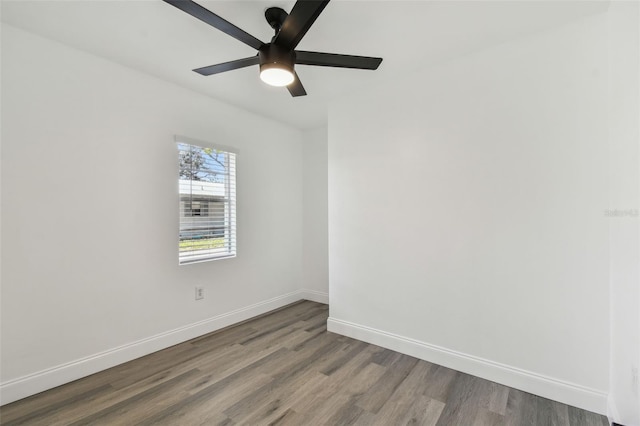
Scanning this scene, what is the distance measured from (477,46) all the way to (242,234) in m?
2.91

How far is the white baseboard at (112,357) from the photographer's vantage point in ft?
6.47

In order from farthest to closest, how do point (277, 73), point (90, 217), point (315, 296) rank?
1. point (315, 296)
2. point (90, 217)
3. point (277, 73)

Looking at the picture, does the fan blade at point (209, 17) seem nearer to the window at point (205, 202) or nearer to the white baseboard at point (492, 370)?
the window at point (205, 202)

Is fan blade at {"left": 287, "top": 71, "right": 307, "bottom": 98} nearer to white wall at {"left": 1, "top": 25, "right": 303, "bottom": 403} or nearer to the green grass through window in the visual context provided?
white wall at {"left": 1, "top": 25, "right": 303, "bottom": 403}

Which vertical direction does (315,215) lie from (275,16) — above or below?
below

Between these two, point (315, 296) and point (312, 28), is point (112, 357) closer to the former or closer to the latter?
point (315, 296)

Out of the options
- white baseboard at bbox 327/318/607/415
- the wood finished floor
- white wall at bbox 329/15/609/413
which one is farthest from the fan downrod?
white baseboard at bbox 327/318/607/415

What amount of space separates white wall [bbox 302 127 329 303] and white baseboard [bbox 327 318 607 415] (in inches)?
48.1

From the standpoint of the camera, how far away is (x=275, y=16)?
1789 millimetres

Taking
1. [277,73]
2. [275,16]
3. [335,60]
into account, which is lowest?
[277,73]

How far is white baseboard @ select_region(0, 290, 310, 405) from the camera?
1.97m

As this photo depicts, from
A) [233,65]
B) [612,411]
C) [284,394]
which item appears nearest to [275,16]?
[233,65]

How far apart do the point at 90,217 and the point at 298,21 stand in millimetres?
2145

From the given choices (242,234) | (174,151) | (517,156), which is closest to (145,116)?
(174,151)
